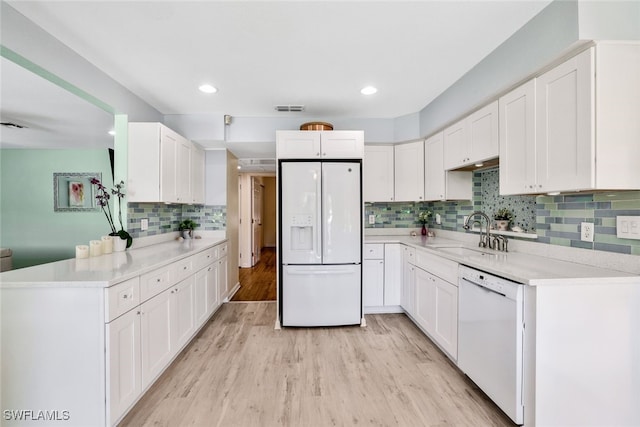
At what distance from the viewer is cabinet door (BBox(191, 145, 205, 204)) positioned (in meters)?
3.30

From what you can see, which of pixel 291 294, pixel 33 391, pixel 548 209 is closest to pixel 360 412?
pixel 291 294

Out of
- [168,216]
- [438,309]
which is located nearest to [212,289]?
[168,216]

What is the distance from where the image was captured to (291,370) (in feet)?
7.07

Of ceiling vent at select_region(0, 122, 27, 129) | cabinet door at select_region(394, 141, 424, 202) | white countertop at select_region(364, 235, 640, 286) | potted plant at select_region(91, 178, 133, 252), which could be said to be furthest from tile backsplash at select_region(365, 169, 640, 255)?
ceiling vent at select_region(0, 122, 27, 129)

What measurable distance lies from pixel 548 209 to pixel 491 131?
0.72 m

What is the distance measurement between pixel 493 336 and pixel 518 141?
1308 millimetres

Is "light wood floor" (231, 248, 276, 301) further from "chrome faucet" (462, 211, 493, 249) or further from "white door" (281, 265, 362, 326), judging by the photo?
"chrome faucet" (462, 211, 493, 249)

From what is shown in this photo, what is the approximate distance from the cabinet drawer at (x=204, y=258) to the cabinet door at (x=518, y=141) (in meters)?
2.71

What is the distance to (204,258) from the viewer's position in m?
2.86

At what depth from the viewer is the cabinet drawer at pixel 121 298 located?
1441mm

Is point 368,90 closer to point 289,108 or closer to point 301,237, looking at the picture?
point 289,108

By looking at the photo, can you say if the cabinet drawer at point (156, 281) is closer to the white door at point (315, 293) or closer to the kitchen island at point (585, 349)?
the white door at point (315, 293)

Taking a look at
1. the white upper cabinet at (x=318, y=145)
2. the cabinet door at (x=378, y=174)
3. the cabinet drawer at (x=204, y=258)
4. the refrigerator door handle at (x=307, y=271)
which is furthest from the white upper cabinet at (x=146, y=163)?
the cabinet door at (x=378, y=174)

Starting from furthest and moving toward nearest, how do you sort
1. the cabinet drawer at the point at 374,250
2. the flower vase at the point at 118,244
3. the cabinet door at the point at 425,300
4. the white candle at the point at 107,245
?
the cabinet drawer at the point at 374,250 → the cabinet door at the point at 425,300 → the flower vase at the point at 118,244 → the white candle at the point at 107,245
